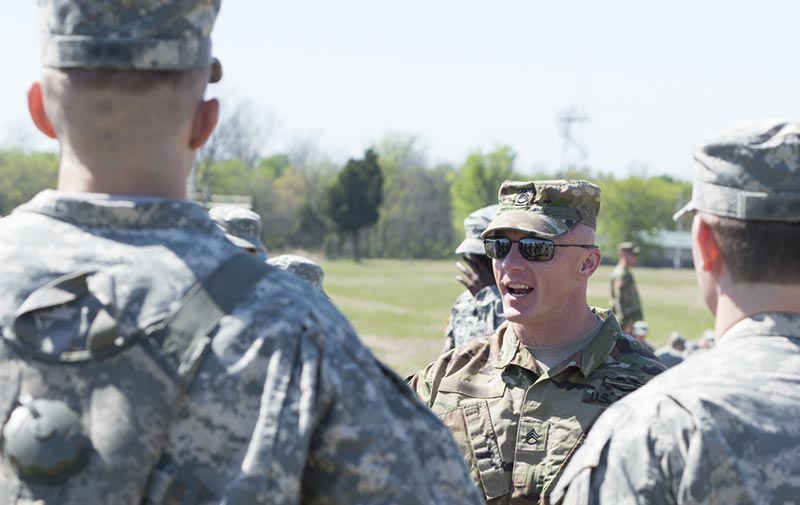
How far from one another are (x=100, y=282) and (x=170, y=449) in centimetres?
35

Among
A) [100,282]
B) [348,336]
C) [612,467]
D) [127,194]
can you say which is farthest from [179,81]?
[612,467]

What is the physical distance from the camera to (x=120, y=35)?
2104mm

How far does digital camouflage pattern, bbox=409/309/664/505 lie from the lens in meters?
4.21

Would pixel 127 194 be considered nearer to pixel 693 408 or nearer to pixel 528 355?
pixel 693 408

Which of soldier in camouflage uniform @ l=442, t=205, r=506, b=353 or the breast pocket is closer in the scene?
the breast pocket

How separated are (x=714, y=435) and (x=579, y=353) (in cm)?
203

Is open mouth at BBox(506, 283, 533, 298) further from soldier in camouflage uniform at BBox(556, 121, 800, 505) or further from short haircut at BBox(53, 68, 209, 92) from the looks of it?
short haircut at BBox(53, 68, 209, 92)

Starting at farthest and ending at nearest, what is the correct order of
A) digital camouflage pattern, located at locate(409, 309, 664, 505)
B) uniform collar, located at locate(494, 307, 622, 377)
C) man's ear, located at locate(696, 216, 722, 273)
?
uniform collar, located at locate(494, 307, 622, 377), digital camouflage pattern, located at locate(409, 309, 664, 505), man's ear, located at locate(696, 216, 722, 273)

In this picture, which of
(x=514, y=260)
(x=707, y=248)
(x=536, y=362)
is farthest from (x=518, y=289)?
(x=707, y=248)

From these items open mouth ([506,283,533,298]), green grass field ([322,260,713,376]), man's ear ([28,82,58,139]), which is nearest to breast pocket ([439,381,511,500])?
open mouth ([506,283,533,298])

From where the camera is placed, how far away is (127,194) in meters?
2.16

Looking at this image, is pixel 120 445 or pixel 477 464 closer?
pixel 120 445

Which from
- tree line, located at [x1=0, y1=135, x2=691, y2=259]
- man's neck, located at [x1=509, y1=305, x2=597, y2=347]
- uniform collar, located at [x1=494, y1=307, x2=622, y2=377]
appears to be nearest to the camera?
uniform collar, located at [x1=494, y1=307, x2=622, y2=377]

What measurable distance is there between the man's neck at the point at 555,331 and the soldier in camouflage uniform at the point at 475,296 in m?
2.14
